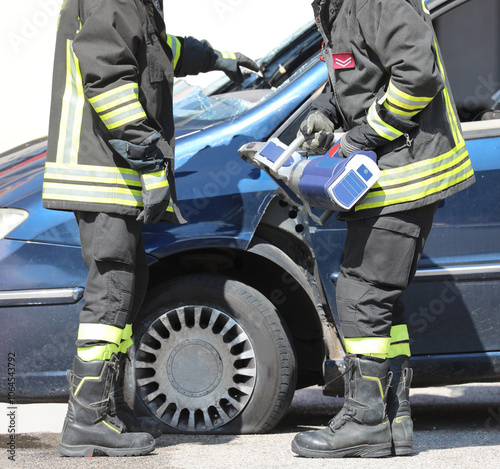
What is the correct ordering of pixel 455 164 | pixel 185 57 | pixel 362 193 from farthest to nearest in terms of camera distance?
pixel 185 57 < pixel 455 164 < pixel 362 193

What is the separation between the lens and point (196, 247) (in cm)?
313

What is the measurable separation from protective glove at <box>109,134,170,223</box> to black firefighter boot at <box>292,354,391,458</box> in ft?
2.83

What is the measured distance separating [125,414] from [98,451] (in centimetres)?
24

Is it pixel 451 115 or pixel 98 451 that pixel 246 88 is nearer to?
pixel 451 115

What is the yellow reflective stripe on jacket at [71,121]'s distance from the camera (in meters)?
2.81

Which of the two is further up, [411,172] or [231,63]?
[231,63]

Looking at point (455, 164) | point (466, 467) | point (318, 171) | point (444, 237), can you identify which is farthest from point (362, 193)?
point (466, 467)

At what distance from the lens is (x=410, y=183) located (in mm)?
2707

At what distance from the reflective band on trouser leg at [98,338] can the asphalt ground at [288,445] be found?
1.17ft

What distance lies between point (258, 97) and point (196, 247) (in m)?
0.87

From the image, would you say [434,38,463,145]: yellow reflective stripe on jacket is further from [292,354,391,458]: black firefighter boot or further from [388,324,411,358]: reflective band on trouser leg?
[292,354,391,458]: black firefighter boot

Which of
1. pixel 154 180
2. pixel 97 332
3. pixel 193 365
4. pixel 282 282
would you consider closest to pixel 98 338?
pixel 97 332

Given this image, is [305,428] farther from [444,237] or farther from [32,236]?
[32,236]

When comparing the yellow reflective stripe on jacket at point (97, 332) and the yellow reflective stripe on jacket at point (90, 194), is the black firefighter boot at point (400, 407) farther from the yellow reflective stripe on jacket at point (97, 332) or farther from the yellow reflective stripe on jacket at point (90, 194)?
the yellow reflective stripe on jacket at point (90, 194)
